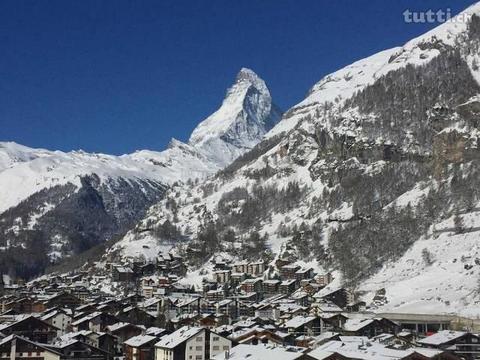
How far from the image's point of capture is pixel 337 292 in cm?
11681

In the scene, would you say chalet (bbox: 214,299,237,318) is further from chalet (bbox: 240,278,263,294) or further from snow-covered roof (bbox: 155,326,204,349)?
snow-covered roof (bbox: 155,326,204,349)

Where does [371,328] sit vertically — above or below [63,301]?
below

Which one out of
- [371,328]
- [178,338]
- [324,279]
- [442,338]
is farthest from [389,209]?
[178,338]

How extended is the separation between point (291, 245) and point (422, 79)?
7116 cm

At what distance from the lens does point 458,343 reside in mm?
67312

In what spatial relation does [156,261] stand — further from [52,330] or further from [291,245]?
[52,330]

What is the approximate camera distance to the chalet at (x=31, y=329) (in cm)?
7606

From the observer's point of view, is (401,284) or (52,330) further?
(401,284)

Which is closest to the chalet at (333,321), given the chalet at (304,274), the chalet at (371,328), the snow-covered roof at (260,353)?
the chalet at (371,328)

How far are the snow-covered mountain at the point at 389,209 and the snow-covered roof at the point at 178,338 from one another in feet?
133

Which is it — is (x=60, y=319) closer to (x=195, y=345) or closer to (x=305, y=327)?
(x=195, y=345)

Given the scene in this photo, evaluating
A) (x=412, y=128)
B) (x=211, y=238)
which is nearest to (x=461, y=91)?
(x=412, y=128)

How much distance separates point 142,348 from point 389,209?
82943 mm

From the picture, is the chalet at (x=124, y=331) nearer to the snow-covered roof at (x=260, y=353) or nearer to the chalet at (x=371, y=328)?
the snow-covered roof at (x=260, y=353)
